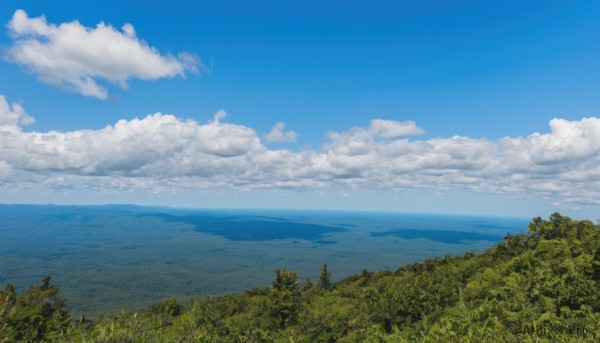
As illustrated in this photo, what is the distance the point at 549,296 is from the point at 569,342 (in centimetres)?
730

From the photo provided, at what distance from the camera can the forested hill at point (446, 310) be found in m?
15.4

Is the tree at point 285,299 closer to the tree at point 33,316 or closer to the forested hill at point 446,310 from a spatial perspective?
the forested hill at point 446,310

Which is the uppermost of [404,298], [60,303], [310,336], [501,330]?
[501,330]

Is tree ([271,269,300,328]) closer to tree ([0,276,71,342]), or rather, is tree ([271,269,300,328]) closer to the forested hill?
the forested hill

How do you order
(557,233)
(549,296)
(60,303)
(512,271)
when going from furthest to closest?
1. (60,303)
2. (557,233)
3. (512,271)
4. (549,296)

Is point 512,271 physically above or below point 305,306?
above

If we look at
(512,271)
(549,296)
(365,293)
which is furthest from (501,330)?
(365,293)

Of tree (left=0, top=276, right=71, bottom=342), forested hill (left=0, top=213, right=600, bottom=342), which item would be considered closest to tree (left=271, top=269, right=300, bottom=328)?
forested hill (left=0, top=213, right=600, bottom=342)

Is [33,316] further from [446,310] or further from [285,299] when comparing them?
[446,310]

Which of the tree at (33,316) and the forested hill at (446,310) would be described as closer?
the forested hill at (446,310)

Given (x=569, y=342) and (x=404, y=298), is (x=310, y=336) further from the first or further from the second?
(x=569, y=342)

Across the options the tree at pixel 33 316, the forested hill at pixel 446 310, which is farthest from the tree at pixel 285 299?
the tree at pixel 33 316

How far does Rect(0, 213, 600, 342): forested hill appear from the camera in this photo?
1541cm

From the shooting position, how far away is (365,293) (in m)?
45.0
